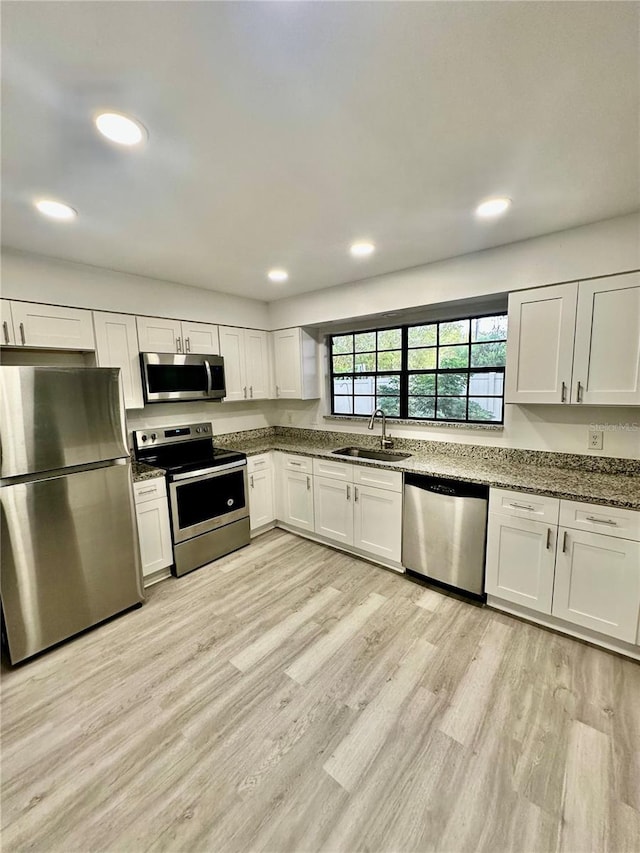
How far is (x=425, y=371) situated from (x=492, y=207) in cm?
151

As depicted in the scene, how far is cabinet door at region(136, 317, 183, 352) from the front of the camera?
2904mm

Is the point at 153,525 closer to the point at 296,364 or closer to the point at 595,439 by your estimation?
the point at 296,364

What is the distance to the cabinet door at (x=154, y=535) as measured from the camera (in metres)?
2.60

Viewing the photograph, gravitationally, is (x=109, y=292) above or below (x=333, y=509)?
above

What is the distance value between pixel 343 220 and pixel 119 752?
2.86 m

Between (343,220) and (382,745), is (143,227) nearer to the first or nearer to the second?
(343,220)

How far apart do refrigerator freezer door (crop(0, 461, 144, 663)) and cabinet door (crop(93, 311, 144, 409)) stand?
0.81m

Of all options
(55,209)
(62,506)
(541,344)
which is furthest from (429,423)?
(55,209)

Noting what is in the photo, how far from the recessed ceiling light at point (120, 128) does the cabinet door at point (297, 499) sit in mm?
2674

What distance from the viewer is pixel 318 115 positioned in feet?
3.86

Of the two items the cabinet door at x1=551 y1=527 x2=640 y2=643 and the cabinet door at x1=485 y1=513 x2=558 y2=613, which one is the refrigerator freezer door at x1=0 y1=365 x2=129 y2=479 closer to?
the cabinet door at x1=485 y1=513 x2=558 y2=613

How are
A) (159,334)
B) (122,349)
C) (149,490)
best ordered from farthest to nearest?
(159,334) < (122,349) < (149,490)

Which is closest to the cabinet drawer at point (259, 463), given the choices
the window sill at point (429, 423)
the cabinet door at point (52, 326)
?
the window sill at point (429, 423)

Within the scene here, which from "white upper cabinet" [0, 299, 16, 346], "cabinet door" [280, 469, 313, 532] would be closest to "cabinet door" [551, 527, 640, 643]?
"cabinet door" [280, 469, 313, 532]
